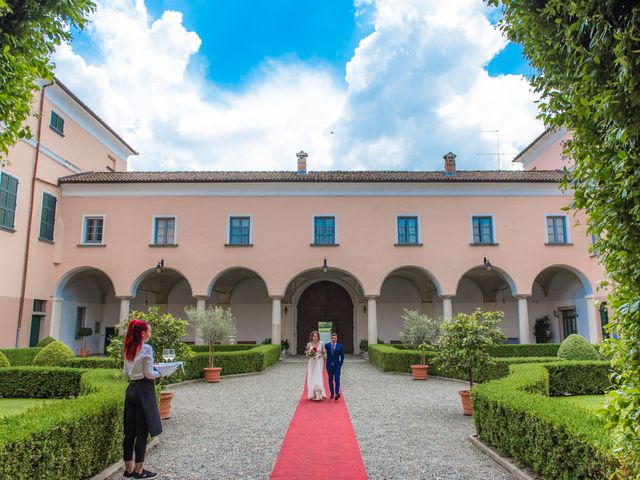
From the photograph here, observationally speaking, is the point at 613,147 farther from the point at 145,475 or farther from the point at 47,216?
the point at 47,216

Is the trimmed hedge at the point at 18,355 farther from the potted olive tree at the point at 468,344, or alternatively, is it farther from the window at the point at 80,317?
the potted olive tree at the point at 468,344

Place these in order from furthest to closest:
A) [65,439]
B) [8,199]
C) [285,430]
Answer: [8,199]
[285,430]
[65,439]

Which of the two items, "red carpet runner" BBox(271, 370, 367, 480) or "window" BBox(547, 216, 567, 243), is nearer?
"red carpet runner" BBox(271, 370, 367, 480)

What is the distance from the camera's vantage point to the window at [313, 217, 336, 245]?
21688mm

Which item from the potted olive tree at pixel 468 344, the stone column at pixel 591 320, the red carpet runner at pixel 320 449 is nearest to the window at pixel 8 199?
the red carpet runner at pixel 320 449

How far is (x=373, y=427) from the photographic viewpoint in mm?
8203

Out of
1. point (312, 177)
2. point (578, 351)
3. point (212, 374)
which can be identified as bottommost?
Result: point (212, 374)

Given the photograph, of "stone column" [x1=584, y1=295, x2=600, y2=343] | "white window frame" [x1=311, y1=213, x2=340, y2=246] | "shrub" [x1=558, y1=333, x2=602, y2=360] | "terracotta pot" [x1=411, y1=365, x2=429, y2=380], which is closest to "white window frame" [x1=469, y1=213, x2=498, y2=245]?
"stone column" [x1=584, y1=295, x2=600, y2=343]

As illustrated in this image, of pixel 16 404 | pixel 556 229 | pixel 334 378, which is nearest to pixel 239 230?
pixel 334 378

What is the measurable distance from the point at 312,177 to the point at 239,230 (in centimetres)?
412

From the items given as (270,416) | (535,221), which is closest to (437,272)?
(535,221)

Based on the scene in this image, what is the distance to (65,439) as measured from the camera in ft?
16.1

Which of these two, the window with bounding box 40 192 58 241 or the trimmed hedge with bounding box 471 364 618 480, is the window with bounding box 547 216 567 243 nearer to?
the trimmed hedge with bounding box 471 364 618 480

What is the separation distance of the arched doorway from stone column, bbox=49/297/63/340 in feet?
36.6
